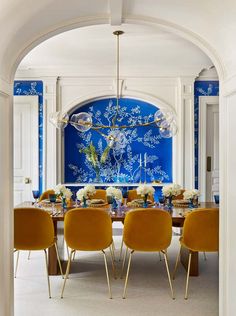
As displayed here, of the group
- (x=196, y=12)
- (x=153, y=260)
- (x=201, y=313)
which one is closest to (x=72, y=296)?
(x=201, y=313)

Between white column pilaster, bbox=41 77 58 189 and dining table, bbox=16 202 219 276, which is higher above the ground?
white column pilaster, bbox=41 77 58 189

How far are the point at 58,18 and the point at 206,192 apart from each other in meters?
4.43

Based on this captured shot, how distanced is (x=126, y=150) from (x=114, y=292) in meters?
3.14

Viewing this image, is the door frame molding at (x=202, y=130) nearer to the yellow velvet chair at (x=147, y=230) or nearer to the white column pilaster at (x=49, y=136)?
the white column pilaster at (x=49, y=136)

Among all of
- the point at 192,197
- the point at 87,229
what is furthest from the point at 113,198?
the point at 192,197

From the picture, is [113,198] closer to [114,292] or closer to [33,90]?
[114,292]

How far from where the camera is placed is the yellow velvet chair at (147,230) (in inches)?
127

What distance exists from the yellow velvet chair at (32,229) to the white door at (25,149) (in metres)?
2.64

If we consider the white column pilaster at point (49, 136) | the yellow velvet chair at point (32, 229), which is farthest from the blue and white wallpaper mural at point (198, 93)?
the yellow velvet chair at point (32, 229)

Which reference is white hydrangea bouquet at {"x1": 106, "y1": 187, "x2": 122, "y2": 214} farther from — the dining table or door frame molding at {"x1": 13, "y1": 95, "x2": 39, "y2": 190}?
door frame molding at {"x1": 13, "y1": 95, "x2": 39, "y2": 190}

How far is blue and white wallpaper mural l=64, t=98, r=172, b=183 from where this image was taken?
20.3 ft

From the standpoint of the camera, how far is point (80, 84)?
5.96 meters

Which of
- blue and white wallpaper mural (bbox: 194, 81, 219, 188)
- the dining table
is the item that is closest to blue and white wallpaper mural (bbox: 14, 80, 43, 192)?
the dining table

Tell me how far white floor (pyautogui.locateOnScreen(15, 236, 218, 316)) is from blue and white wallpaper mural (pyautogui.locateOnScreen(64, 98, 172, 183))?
2.04m
